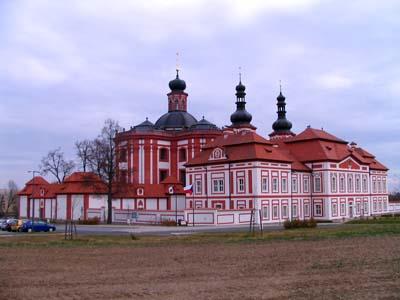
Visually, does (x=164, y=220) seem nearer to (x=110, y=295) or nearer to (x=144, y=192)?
(x=144, y=192)

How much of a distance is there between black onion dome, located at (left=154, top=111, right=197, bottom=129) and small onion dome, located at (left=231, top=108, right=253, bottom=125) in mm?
7290

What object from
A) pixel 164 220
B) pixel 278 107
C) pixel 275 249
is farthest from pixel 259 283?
pixel 278 107

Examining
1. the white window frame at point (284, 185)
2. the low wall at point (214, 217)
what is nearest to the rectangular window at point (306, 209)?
the white window frame at point (284, 185)

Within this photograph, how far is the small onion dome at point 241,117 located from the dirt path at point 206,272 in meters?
50.8

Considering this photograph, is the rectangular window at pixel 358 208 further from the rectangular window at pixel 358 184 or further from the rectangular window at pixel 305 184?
the rectangular window at pixel 305 184

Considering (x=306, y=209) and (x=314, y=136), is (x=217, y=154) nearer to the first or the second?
(x=306, y=209)

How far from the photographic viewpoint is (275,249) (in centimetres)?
2436

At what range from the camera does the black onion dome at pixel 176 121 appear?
81.8 meters

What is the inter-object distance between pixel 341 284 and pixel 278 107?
7277cm

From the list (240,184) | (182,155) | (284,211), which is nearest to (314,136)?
(284,211)

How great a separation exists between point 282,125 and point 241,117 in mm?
10432

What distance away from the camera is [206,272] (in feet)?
56.5

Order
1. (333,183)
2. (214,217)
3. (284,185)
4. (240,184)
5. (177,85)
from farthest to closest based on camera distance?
(177,85)
(333,183)
(284,185)
(240,184)
(214,217)

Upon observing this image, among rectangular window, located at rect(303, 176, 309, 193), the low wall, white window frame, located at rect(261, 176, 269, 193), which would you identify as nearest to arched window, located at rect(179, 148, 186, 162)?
rectangular window, located at rect(303, 176, 309, 193)
